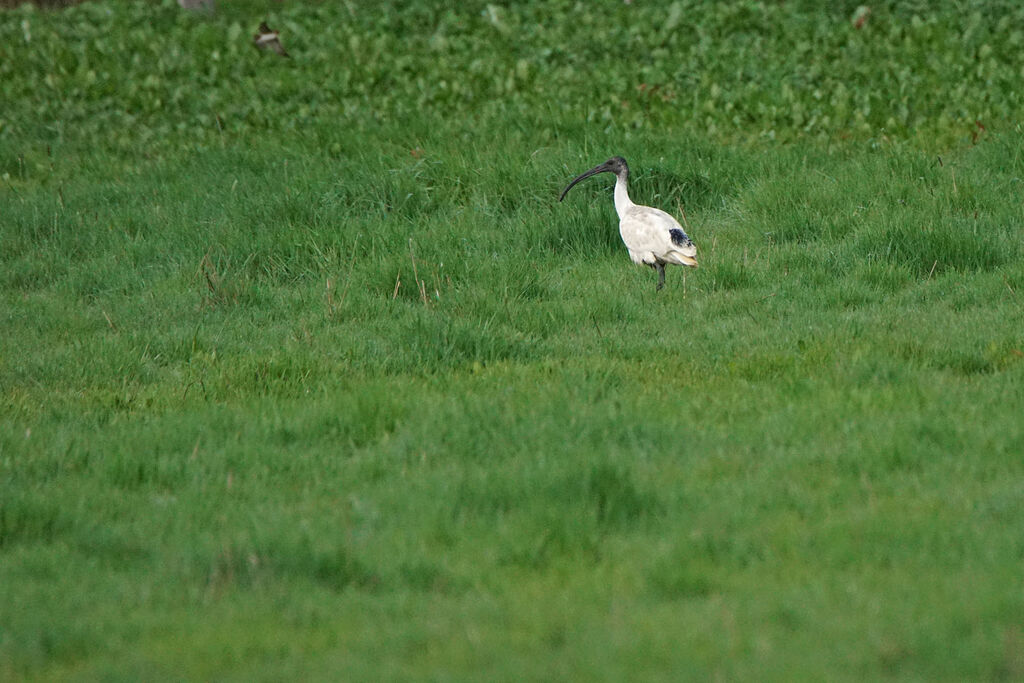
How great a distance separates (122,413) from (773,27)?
11.8 meters

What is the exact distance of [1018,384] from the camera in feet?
18.8

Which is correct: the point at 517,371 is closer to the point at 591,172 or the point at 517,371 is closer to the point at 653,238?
the point at 653,238

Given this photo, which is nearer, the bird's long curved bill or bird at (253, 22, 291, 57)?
the bird's long curved bill

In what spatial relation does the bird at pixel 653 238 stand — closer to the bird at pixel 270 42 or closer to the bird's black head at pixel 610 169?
Answer: the bird's black head at pixel 610 169

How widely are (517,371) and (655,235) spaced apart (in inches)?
81.4

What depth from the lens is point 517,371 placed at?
6398 mm

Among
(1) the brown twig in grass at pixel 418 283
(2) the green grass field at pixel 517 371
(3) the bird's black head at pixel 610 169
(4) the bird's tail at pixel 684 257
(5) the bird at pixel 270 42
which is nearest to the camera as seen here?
→ (2) the green grass field at pixel 517 371

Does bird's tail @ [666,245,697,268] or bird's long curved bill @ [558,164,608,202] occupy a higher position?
bird's long curved bill @ [558,164,608,202]

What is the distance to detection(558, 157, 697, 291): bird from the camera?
7.97m

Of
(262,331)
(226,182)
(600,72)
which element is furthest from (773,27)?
(262,331)

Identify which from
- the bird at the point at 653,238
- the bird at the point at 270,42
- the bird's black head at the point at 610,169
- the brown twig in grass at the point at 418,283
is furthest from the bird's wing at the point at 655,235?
the bird at the point at 270,42

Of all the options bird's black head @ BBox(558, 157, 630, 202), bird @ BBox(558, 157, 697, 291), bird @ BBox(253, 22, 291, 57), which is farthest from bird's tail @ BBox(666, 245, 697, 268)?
bird @ BBox(253, 22, 291, 57)

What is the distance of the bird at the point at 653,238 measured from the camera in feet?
26.1

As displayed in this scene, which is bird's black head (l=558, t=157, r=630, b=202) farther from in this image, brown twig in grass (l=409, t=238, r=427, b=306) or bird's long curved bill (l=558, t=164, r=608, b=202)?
brown twig in grass (l=409, t=238, r=427, b=306)
